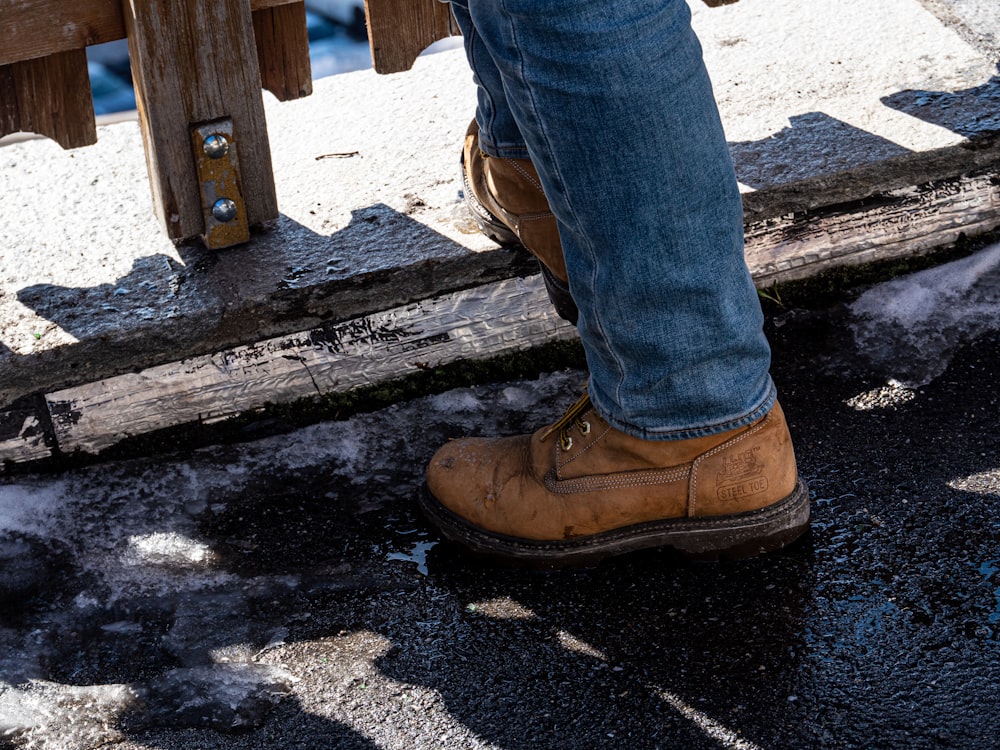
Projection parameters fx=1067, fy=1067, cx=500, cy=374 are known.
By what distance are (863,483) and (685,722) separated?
643mm

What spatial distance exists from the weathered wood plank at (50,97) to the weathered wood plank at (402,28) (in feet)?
1.86

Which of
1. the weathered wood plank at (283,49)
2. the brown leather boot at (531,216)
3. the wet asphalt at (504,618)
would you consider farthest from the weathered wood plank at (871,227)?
the weathered wood plank at (283,49)

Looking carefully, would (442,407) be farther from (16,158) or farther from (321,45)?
(321,45)

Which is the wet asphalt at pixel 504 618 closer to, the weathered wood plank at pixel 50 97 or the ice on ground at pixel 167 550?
the ice on ground at pixel 167 550

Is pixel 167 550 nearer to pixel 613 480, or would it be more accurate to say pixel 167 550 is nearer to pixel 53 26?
pixel 613 480

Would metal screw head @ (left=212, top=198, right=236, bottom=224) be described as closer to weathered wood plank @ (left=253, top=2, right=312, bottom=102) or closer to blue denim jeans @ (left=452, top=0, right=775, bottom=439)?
Result: weathered wood plank @ (left=253, top=2, right=312, bottom=102)

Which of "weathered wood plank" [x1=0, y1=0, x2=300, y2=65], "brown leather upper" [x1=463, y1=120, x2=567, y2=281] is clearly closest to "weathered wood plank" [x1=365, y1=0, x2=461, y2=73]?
"brown leather upper" [x1=463, y1=120, x2=567, y2=281]

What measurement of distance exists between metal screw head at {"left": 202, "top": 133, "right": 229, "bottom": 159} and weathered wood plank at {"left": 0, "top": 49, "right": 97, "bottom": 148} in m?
0.22

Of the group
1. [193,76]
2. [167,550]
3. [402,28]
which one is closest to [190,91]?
[193,76]

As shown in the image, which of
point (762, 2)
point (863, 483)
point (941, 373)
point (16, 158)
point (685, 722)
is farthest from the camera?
point (762, 2)

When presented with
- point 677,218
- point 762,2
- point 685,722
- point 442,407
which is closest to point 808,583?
point 685,722

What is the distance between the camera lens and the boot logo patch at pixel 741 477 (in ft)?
5.57

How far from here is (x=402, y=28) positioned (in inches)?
86.6

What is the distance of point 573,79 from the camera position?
1348 mm
